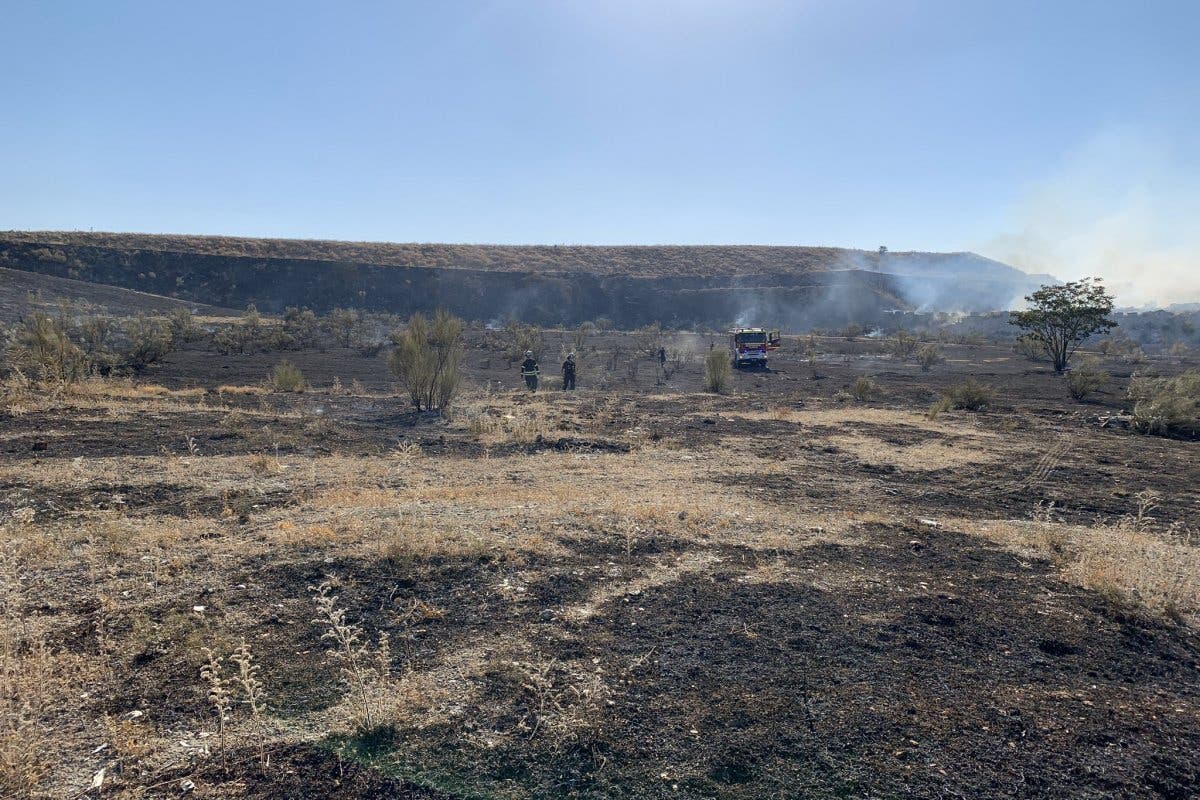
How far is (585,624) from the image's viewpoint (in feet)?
16.1

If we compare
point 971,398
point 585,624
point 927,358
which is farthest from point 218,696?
point 927,358

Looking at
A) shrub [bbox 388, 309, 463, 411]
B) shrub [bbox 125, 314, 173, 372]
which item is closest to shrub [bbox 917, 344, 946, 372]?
shrub [bbox 388, 309, 463, 411]

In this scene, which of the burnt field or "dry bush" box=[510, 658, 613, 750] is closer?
the burnt field

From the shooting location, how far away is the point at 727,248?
3199 inches

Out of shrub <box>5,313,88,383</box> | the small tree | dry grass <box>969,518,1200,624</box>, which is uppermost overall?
the small tree

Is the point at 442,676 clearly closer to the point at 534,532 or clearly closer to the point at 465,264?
the point at 534,532

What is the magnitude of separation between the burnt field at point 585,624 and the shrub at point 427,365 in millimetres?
4677

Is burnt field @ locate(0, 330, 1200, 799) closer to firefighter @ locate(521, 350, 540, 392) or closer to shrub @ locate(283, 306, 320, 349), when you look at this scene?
firefighter @ locate(521, 350, 540, 392)

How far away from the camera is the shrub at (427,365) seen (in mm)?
15906

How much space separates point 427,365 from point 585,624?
12.1 m

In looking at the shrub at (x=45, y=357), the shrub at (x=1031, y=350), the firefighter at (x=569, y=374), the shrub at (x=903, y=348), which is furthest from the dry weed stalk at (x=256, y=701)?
the shrub at (x=1031, y=350)

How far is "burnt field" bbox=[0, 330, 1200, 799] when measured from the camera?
3.37 m

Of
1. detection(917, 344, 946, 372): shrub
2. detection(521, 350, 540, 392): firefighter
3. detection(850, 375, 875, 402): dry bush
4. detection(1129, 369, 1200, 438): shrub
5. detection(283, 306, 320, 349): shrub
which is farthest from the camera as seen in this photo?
detection(283, 306, 320, 349): shrub

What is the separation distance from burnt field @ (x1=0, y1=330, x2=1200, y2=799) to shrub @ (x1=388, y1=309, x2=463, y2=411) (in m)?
4.68
